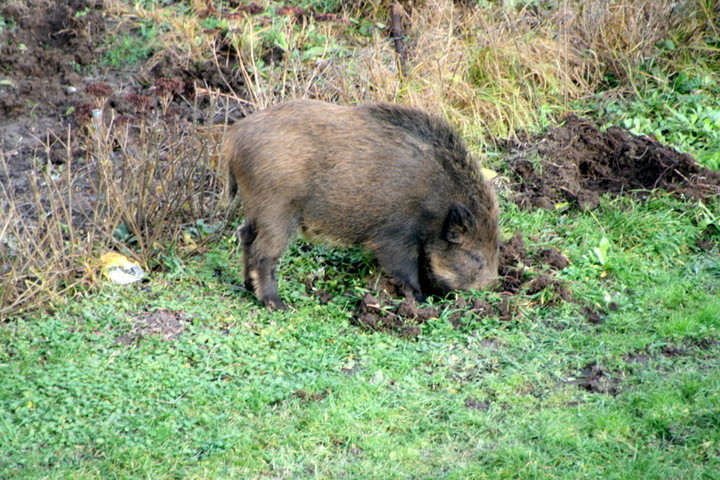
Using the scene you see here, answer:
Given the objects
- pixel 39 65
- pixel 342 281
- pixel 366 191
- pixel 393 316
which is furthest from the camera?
pixel 39 65

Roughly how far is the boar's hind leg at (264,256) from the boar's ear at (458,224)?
1.08 m

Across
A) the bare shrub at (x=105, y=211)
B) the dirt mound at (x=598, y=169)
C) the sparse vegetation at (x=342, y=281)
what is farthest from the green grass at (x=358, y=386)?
the dirt mound at (x=598, y=169)

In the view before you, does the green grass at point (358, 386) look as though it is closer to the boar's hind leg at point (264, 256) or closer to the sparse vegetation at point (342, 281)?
the sparse vegetation at point (342, 281)

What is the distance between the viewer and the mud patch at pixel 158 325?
5.43 metres

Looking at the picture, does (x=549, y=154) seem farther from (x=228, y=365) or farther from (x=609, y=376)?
(x=228, y=365)

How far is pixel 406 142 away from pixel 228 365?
1.99 meters

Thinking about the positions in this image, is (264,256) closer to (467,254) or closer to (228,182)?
(228,182)

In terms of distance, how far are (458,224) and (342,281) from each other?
1002 millimetres

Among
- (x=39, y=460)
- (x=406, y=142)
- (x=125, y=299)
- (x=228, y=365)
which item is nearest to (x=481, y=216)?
(x=406, y=142)

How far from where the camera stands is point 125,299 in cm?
586

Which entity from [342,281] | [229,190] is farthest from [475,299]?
[229,190]

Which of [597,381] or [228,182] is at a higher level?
A: [228,182]

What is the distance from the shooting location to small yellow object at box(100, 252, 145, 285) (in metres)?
6.04

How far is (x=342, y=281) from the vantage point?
6.34m
